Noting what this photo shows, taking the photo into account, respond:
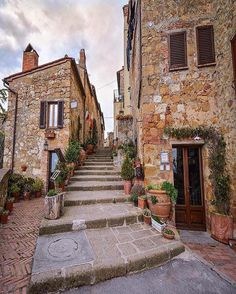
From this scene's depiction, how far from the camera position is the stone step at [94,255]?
1988 millimetres

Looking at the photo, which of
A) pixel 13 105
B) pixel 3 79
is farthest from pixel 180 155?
pixel 3 79

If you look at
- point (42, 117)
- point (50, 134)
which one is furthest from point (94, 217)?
point (42, 117)

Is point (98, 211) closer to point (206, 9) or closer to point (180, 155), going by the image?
point (180, 155)

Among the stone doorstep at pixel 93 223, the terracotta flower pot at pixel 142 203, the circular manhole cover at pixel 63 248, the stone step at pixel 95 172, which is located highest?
the stone step at pixel 95 172

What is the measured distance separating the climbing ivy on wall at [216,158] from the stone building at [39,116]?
5.42 meters

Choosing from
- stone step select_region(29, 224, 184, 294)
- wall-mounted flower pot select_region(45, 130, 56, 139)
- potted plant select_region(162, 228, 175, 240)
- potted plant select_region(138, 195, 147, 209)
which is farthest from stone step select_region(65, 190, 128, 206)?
wall-mounted flower pot select_region(45, 130, 56, 139)

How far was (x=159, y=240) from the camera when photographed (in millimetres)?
2949

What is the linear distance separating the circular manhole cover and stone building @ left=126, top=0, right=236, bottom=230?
104 inches

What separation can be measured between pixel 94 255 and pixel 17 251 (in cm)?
139

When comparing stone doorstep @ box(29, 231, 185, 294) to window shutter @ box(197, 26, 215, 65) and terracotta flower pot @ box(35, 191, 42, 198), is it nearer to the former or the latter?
window shutter @ box(197, 26, 215, 65)

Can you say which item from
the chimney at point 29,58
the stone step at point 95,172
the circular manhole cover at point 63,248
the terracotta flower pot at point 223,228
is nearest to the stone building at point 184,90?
the terracotta flower pot at point 223,228

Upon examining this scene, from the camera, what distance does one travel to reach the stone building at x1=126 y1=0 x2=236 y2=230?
4.60m

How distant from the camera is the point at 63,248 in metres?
2.55

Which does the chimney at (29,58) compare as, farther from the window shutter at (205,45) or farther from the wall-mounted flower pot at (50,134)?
the window shutter at (205,45)
